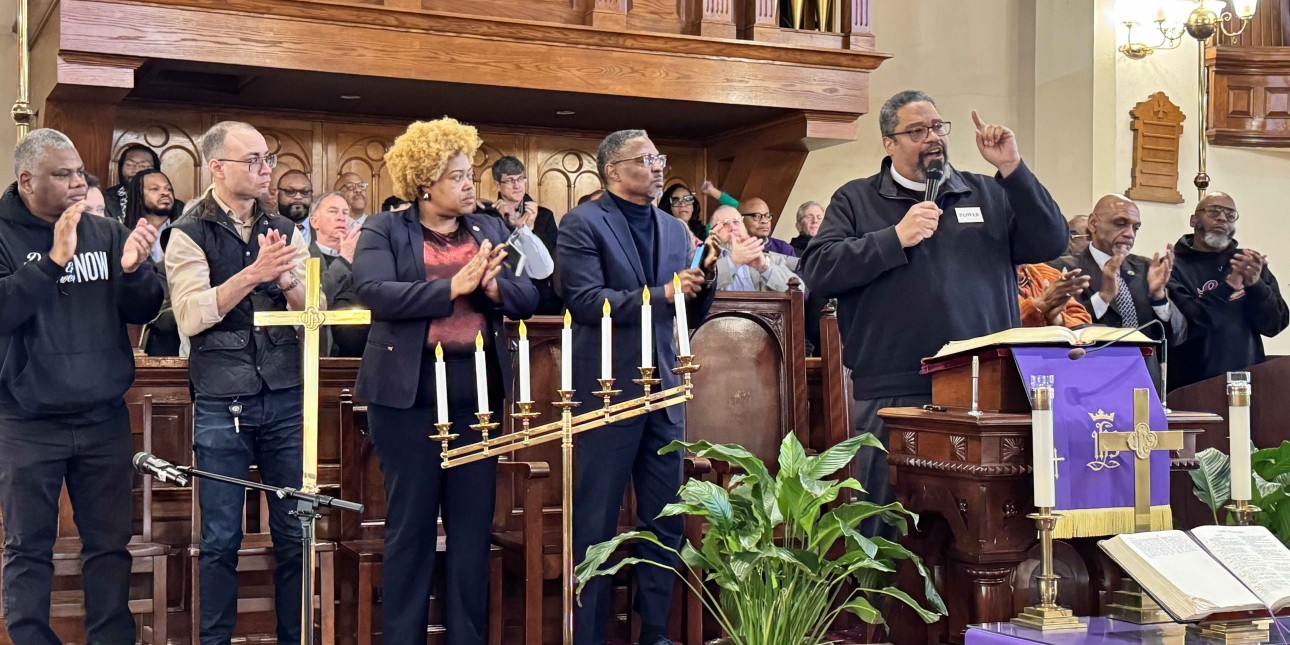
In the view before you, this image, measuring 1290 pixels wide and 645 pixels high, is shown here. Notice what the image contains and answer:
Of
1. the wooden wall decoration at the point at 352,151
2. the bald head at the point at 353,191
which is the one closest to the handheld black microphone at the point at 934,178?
the bald head at the point at 353,191

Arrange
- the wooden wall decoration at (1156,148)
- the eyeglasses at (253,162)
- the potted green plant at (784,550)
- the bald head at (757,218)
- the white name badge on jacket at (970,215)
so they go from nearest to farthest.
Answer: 1. the potted green plant at (784,550)
2. the white name badge on jacket at (970,215)
3. the eyeglasses at (253,162)
4. the bald head at (757,218)
5. the wooden wall decoration at (1156,148)

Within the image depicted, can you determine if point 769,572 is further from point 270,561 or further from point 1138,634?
point 270,561

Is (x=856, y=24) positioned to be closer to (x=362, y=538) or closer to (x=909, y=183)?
(x=909, y=183)

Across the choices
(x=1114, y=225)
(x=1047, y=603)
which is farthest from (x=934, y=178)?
(x=1114, y=225)

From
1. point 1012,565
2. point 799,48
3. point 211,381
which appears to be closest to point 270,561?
point 211,381

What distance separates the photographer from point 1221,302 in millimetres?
6145

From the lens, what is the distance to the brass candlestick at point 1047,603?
9.27ft

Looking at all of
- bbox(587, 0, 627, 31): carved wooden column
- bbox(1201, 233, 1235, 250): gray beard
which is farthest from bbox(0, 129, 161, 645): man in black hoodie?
bbox(1201, 233, 1235, 250): gray beard

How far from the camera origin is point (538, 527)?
407 cm

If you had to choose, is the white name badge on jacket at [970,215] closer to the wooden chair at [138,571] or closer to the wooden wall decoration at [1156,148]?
the wooden chair at [138,571]

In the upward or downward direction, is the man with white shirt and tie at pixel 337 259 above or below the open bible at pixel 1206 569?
above

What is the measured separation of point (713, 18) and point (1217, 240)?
276cm

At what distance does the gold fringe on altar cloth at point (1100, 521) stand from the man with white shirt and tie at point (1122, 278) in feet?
8.24

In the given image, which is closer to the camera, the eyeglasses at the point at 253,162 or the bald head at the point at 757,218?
the eyeglasses at the point at 253,162
